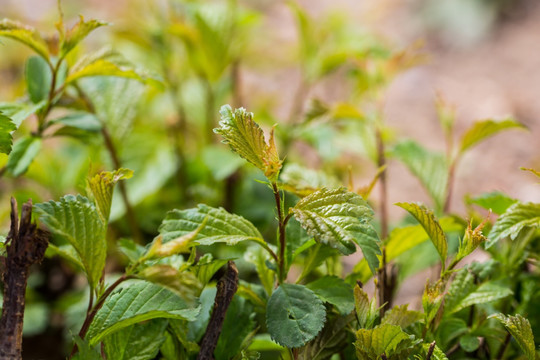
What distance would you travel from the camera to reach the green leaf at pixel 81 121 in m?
0.83

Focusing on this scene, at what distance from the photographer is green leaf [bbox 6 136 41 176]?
29.4 inches

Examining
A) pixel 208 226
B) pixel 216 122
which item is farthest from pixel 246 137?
pixel 216 122

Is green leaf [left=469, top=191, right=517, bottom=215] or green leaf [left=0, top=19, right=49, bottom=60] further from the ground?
green leaf [left=0, top=19, right=49, bottom=60]

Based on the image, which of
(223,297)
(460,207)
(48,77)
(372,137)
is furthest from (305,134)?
(460,207)

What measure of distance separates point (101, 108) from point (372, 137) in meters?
0.62

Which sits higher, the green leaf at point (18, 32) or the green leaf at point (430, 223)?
the green leaf at point (18, 32)

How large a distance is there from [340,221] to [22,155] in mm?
468

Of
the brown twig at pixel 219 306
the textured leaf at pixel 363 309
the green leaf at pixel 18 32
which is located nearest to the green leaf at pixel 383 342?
the textured leaf at pixel 363 309

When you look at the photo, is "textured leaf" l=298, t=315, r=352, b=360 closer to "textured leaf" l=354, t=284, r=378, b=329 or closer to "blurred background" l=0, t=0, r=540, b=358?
"textured leaf" l=354, t=284, r=378, b=329

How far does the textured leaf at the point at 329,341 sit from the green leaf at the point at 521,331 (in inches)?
6.5

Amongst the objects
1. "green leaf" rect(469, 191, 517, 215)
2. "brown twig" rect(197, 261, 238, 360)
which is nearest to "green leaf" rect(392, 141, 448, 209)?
"green leaf" rect(469, 191, 517, 215)

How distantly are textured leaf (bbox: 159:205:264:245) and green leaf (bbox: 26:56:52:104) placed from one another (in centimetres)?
37

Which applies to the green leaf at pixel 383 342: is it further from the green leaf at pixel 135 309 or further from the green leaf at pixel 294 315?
the green leaf at pixel 135 309

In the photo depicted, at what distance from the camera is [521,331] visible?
0.59 metres
